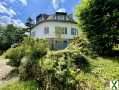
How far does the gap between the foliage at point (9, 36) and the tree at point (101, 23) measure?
17689 mm

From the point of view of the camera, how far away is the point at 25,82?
1388cm

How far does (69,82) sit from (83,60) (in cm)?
393

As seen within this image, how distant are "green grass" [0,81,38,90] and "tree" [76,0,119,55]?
9118mm

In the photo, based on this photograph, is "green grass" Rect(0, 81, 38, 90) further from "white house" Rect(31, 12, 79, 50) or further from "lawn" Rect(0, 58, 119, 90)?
"white house" Rect(31, 12, 79, 50)

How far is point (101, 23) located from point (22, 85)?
1003 centimetres

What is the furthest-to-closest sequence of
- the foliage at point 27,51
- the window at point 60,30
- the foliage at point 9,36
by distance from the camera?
the window at point 60,30 < the foliage at point 9,36 < the foliage at point 27,51

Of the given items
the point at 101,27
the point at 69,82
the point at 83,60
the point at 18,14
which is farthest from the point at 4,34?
the point at 18,14

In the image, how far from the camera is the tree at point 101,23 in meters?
21.5

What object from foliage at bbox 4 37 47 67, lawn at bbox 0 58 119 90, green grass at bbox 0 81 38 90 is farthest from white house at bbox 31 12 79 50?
green grass at bbox 0 81 38 90

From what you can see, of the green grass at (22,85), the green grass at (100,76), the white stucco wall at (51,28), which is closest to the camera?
the green grass at (100,76)

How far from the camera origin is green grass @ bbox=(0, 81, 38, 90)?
1310 centimetres

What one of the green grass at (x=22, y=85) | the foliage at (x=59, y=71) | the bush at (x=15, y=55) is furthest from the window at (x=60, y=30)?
the green grass at (x=22, y=85)

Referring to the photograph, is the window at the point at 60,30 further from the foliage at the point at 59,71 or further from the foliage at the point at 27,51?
the foliage at the point at 59,71

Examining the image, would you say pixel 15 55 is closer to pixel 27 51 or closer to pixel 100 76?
pixel 27 51
